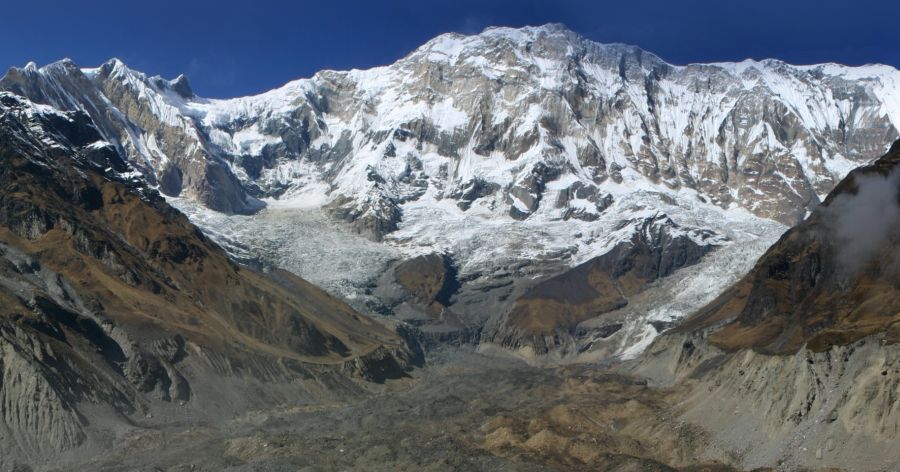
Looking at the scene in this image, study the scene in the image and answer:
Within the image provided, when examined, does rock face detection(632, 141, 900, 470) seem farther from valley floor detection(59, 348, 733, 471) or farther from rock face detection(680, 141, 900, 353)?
valley floor detection(59, 348, 733, 471)

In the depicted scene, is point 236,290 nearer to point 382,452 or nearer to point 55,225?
point 55,225

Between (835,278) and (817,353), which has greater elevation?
(835,278)

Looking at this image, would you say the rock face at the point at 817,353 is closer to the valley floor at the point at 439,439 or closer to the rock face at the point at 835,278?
the rock face at the point at 835,278

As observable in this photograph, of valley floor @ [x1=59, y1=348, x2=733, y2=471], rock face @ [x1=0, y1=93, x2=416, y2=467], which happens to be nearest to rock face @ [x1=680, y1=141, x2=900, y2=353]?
valley floor @ [x1=59, y1=348, x2=733, y2=471]

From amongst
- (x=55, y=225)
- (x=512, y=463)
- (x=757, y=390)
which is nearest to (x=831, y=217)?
(x=757, y=390)

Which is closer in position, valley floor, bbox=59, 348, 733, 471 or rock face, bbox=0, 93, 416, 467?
valley floor, bbox=59, 348, 733, 471

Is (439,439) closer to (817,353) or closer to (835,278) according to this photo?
(817,353)

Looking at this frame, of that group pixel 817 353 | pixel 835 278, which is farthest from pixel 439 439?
pixel 835 278
